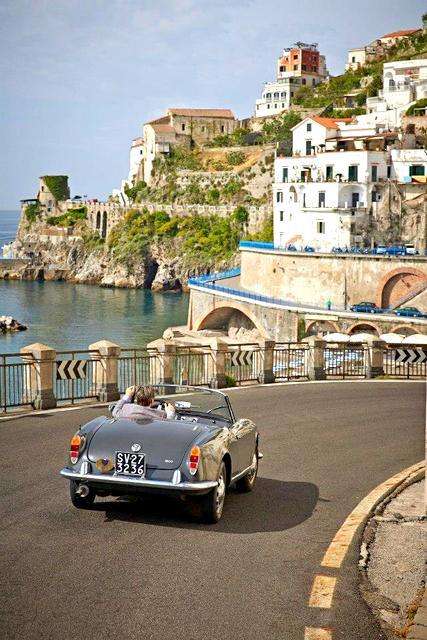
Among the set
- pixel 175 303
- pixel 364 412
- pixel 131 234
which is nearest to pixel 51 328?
pixel 175 303

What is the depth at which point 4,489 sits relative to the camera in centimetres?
1141

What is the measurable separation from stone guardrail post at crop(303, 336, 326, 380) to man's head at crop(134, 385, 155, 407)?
1519 centimetres

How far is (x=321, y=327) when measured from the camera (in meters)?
70.8

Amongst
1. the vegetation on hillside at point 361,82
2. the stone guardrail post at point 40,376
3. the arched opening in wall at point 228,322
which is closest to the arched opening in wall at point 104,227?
the vegetation on hillside at point 361,82

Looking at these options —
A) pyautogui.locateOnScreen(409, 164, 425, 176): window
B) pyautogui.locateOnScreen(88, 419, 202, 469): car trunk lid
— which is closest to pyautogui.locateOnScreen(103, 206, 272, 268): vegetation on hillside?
pyautogui.locateOnScreen(409, 164, 425, 176): window

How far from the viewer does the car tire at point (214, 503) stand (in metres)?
10.0

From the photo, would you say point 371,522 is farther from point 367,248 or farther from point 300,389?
point 367,248

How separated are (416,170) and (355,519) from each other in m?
77.7

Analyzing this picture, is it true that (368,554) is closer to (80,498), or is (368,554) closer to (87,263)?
(80,498)

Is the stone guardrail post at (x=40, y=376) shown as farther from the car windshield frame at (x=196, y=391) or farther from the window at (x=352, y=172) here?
the window at (x=352, y=172)

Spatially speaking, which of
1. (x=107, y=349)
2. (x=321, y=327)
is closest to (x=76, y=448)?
(x=107, y=349)

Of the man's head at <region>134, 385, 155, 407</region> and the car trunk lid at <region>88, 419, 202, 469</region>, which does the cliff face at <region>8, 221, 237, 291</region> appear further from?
the car trunk lid at <region>88, 419, 202, 469</region>

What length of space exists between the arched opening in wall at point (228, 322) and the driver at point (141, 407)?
230ft

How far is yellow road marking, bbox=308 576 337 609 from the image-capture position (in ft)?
26.3
